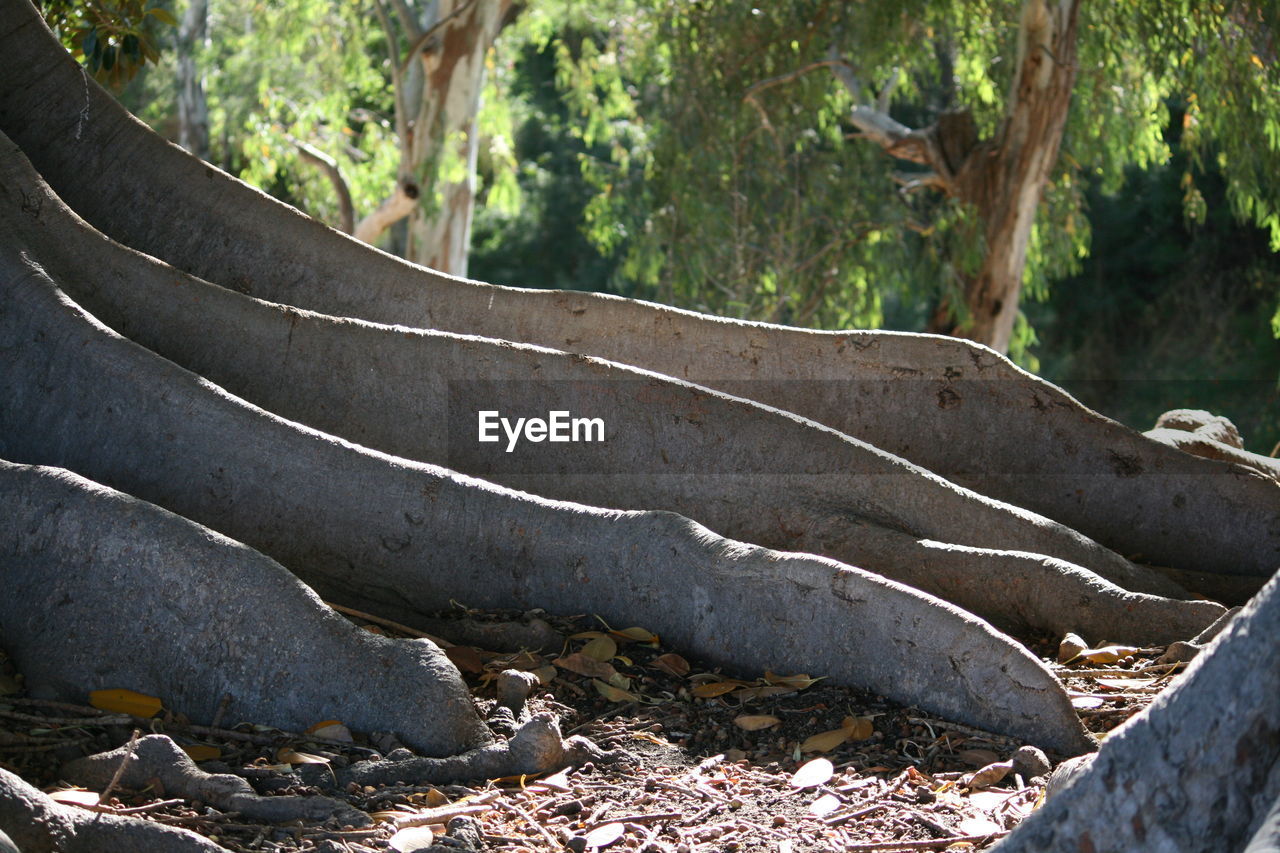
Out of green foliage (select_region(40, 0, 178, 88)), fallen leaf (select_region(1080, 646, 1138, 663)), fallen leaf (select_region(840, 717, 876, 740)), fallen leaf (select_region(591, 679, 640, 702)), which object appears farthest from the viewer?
green foliage (select_region(40, 0, 178, 88))

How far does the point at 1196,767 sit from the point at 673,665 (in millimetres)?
1417

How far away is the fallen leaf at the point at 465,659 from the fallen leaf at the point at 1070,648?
1.32 m

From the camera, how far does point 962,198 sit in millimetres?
9625

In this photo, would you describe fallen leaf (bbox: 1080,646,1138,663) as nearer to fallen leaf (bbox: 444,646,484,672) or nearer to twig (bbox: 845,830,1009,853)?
twig (bbox: 845,830,1009,853)

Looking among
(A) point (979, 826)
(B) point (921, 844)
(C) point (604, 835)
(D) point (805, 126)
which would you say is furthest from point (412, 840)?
(D) point (805, 126)

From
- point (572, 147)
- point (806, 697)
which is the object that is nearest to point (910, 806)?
point (806, 697)

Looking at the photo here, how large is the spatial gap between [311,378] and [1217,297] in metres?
18.4

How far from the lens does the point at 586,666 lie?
275 centimetres

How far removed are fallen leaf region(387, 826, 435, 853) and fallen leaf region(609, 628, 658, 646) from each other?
0.89 meters

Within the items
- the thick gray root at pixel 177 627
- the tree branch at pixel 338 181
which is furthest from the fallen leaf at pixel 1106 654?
the tree branch at pixel 338 181

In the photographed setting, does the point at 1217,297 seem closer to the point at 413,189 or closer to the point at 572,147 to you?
the point at 572,147

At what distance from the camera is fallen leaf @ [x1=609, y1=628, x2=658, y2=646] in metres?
2.89

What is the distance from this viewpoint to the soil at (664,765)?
6.87 ft

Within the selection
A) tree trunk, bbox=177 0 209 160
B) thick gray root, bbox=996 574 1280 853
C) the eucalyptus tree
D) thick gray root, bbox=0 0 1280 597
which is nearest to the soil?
thick gray root, bbox=996 574 1280 853
